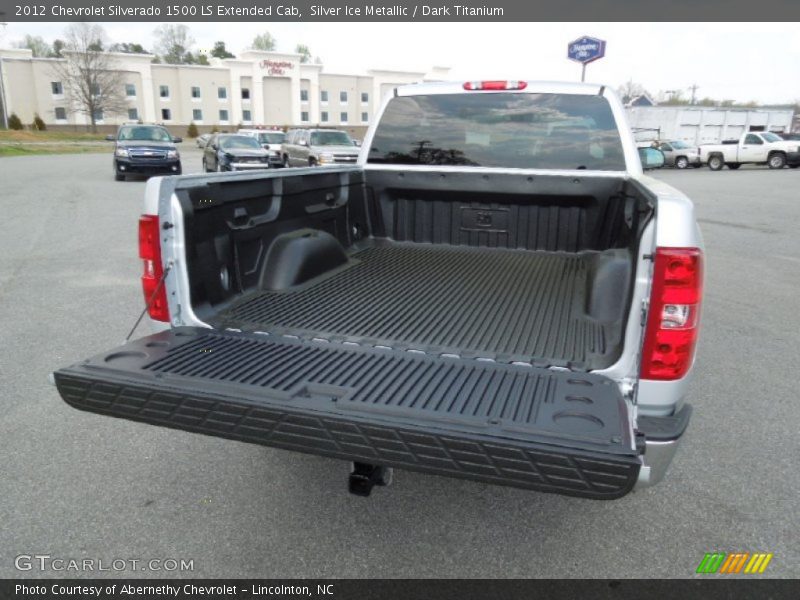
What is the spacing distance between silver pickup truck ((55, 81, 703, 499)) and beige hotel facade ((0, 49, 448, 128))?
236 ft

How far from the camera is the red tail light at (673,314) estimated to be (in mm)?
2100

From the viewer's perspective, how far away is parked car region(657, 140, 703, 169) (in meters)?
30.8

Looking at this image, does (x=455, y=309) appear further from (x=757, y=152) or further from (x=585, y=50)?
(x=585, y=50)

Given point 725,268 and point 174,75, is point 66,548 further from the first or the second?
point 174,75

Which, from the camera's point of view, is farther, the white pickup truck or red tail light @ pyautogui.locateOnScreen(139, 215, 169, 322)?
the white pickup truck

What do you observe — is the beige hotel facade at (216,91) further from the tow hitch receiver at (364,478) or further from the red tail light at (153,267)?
the tow hitch receiver at (364,478)

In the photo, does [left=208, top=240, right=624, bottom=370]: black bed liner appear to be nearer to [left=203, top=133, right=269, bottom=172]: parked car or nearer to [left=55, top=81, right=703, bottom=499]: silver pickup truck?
[left=55, top=81, right=703, bottom=499]: silver pickup truck

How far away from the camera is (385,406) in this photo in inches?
77.7

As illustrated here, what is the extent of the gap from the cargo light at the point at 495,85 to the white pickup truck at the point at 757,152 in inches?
1205

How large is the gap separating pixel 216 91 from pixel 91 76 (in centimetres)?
1422

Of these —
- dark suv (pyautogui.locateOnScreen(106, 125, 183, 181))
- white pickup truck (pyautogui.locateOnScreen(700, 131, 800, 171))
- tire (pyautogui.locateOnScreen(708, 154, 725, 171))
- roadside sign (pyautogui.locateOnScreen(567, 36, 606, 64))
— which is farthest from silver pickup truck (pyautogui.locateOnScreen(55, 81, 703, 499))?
roadside sign (pyautogui.locateOnScreen(567, 36, 606, 64))

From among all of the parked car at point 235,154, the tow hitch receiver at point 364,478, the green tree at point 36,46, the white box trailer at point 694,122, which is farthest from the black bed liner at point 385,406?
the green tree at point 36,46

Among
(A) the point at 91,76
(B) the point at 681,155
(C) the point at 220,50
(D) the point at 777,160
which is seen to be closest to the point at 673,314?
(B) the point at 681,155

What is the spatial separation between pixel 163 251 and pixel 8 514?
57.9 inches
